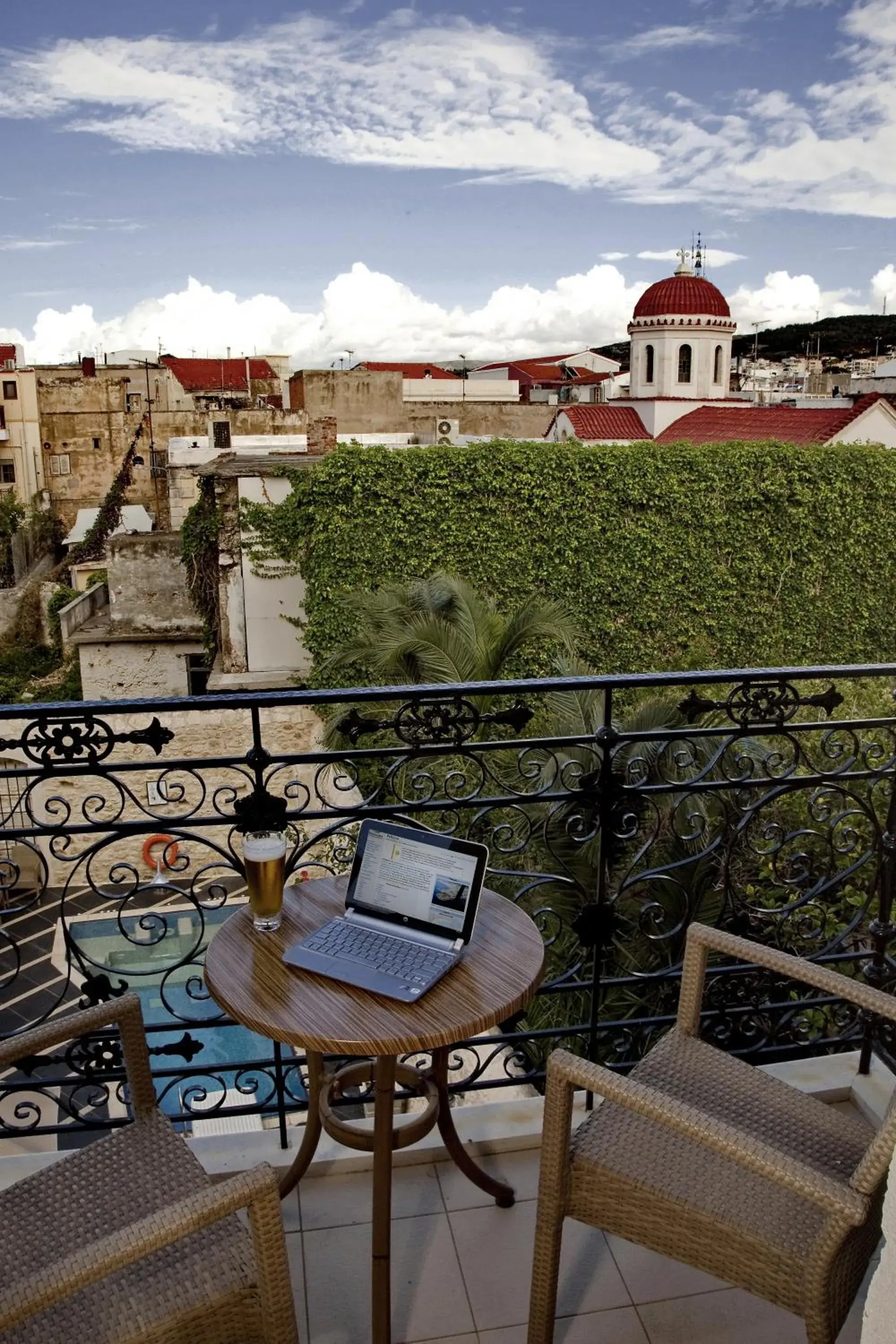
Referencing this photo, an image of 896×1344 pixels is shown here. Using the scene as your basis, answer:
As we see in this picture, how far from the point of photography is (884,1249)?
1127 millimetres

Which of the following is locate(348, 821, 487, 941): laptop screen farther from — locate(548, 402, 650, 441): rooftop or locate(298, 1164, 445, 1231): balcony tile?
locate(548, 402, 650, 441): rooftop

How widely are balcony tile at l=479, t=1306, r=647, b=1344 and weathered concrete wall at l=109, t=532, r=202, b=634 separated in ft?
44.7

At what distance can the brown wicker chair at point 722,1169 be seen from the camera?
1.55 meters

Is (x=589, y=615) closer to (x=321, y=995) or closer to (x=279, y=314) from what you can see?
(x=321, y=995)

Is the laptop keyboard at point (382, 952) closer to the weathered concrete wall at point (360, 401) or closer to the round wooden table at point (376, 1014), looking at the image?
the round wooden table at point (376, 1014)

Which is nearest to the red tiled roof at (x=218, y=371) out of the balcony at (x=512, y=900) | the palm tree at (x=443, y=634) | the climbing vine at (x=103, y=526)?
the climbing vine at (x=103, y=526)

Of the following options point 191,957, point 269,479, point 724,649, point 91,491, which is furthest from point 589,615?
point 91,491

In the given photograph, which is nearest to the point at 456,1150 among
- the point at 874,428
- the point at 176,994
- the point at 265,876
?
the point at 265,876

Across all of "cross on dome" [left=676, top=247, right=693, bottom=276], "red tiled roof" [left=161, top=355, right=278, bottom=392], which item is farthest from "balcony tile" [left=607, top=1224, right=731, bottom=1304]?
"red tiled roof" [left=161, top=355, right=278, bottom=392]

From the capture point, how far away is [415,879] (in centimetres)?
201

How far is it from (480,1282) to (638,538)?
40.5ft

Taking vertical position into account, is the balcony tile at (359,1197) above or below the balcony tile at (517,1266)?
above

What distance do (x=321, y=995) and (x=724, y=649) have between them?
13.6m

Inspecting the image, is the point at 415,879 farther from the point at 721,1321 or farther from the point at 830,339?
the point at 830,339
